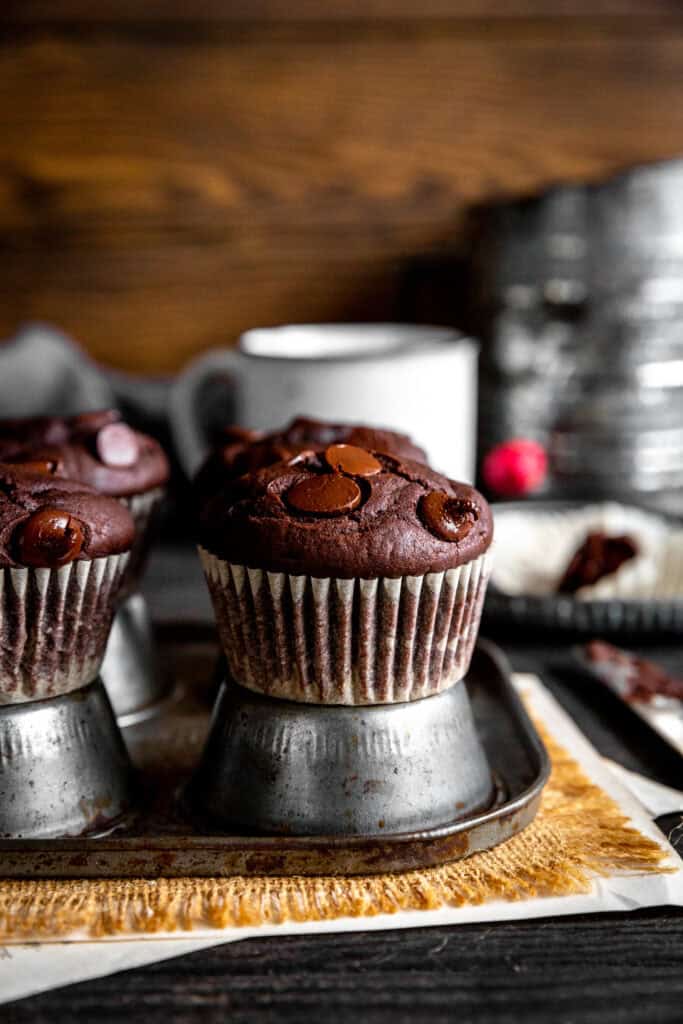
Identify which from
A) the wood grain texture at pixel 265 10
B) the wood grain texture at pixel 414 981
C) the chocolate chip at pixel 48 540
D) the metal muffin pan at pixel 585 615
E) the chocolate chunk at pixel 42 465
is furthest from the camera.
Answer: the wood grain texture at pixel 265 10

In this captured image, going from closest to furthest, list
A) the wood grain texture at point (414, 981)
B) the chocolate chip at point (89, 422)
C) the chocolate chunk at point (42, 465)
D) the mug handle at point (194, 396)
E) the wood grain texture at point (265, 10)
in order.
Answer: the wood grain texture at point (414, 981) < the chocolate chunk at point (42, 465) < the chocolate chip at point (89, 422) < the mug handle at point (194, 396) < the wood grain texture at point (265, 10)

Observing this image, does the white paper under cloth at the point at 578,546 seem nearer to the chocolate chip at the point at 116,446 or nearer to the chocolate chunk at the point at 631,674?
the chocolate chunk at the point at 631,674

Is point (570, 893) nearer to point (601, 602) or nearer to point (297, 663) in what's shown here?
point (297, 663)

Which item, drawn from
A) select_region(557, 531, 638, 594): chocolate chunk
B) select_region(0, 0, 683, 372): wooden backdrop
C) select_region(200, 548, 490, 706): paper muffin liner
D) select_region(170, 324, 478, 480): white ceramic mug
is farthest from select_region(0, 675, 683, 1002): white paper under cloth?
select_region(0, 0, 683, 372): wooden backdrop

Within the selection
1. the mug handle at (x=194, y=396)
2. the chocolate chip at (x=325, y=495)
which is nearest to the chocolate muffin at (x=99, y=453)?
the chocolate chip at (x=325, y=495)

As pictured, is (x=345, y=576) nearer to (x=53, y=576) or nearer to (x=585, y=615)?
(x=53, y=576)

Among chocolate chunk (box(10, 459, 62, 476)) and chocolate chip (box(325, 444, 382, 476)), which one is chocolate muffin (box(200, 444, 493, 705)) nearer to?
chocolate chip (box(325, 444, 382, 476))

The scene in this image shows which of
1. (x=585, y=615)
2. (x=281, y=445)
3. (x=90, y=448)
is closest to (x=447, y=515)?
(x=281, y=445)
